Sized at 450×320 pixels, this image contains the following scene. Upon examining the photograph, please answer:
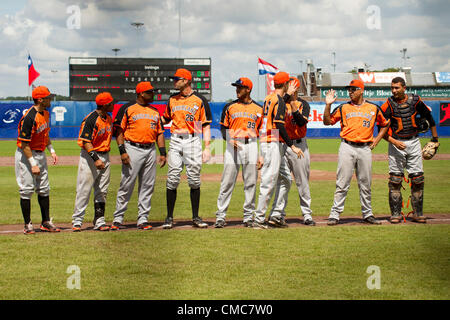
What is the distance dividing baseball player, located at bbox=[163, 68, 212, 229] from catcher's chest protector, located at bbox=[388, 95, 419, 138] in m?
2.65

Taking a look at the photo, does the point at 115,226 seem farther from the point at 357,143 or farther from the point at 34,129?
the point at 357,143

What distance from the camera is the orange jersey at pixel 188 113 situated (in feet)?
22.8

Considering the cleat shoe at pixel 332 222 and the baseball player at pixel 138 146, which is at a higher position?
the baseball player at pixel 138 146

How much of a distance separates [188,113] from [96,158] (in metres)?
1.31

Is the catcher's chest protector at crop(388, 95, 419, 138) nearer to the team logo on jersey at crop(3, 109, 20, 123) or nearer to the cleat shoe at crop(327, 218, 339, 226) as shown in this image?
the cleat shoe at crop(327, 218, 339, 226)

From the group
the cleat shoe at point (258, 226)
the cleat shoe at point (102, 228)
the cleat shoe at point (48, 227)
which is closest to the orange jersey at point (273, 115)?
the cleat shoe at point (258, 226)

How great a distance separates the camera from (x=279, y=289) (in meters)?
4.05

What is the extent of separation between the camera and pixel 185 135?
696 cm

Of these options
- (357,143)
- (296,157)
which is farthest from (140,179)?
(357,143)

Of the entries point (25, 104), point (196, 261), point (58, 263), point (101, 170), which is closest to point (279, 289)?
point (196, 261)

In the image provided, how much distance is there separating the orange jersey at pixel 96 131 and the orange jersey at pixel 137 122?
156mm

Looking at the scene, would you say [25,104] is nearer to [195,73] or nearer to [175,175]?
[195,73]

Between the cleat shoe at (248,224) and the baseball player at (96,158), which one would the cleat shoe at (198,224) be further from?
the baseball player at (96,158)

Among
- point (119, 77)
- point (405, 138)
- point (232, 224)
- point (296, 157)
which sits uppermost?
point (119, 77)
